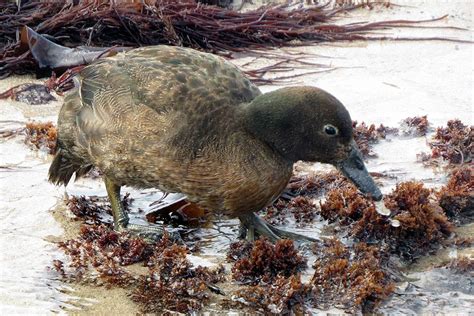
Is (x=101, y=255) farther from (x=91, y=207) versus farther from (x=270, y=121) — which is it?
(x=270, y=121)

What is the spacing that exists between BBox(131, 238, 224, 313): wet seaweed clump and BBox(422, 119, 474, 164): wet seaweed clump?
7.30 ft

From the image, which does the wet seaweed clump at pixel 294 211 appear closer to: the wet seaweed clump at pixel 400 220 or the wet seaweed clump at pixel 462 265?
the wet seaweed clump at pixel 400 220

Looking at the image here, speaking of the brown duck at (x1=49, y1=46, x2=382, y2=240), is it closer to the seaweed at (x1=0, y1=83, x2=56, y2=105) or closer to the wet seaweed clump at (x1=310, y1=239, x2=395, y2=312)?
the wet seaweed clump at (x1=310, y1=239, x2=395, y2=312)

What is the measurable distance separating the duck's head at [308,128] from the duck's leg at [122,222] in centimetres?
90

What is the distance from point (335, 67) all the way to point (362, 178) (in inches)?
130

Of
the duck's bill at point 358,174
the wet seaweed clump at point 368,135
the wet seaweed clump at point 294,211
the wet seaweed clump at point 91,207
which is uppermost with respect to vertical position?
the duck's bill at point 358,174

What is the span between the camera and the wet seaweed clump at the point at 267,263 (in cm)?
466

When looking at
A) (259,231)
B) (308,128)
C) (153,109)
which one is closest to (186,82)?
(153,109)

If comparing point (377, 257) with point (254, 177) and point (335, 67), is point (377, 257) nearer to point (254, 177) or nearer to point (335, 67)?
point (254, 177)

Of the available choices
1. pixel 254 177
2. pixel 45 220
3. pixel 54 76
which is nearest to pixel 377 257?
pixel 254 177

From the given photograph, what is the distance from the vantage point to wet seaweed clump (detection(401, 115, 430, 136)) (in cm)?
660

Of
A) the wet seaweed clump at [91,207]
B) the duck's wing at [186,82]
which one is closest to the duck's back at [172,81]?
the duck's wing at [186,82]

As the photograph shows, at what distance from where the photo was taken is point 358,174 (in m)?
4.85

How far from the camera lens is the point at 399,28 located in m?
9.12
